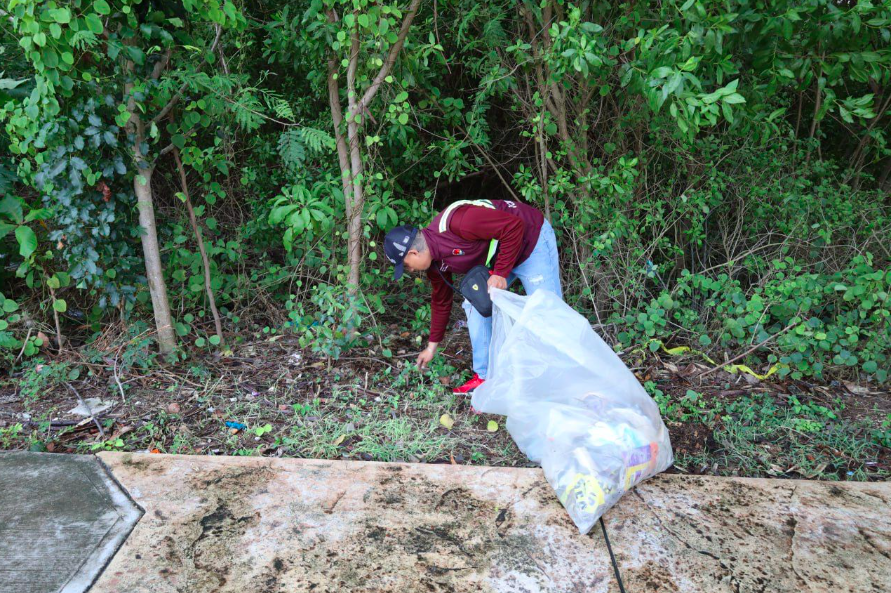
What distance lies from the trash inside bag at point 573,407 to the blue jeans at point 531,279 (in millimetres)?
521

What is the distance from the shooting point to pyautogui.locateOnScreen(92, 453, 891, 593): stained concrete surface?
6.39ft

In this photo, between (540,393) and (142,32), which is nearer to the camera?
(540,393)

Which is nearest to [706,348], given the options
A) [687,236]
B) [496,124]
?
[687,236]

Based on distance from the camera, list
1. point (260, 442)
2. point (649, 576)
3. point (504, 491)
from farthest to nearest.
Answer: point (260, 442)
point (504, 491)
point (649, 576)

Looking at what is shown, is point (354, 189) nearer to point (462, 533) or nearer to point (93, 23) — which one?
point (93, 23)

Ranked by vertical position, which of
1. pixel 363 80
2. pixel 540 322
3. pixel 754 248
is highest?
pixel 363 80

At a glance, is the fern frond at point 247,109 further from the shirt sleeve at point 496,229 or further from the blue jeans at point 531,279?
the blue jeans at point 531,279

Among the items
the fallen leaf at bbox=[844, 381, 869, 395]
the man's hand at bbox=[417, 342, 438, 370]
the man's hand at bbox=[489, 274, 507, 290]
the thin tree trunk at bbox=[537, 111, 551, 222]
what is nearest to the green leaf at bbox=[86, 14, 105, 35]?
the man's hand at bbox=[489, 274, 507, 290]

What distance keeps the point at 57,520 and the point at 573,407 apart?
6.52ft

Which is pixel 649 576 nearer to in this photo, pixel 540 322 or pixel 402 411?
pixel 540 322

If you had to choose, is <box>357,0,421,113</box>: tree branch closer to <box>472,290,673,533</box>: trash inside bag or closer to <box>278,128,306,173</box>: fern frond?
<box>278,128,306,173</box>: fern frond

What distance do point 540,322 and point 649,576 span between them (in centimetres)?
108

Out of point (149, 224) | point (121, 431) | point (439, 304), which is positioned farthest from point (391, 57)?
point (121, 431)

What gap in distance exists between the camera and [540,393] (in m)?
2.63
